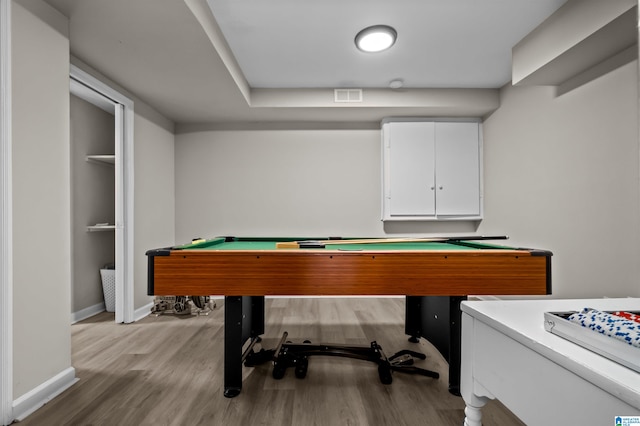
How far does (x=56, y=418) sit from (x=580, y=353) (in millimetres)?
2291

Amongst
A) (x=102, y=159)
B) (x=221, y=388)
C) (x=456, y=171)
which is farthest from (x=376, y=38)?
(x=102, y=159)

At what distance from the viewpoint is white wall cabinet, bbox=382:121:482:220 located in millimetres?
4031

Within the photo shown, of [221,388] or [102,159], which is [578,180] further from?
[102,159]

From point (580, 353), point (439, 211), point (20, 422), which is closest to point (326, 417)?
point (580, 353)

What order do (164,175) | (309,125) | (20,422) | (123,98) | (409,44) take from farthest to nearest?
(309,125), (164,175), (123,98), (409,44), (20,422)

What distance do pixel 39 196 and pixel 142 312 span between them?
197cm

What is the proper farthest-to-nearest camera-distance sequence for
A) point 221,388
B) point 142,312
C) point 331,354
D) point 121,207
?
1. point 142,312
2. point 121,207
3. point 331,354
4. point 221,388

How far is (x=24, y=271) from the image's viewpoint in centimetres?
170

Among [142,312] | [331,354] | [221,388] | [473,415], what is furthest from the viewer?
[142,312]

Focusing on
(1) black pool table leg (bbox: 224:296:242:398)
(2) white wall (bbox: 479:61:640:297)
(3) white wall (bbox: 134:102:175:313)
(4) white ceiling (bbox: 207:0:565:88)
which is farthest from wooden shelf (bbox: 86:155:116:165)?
(2) white wall (bbox: 479:61:640:297)

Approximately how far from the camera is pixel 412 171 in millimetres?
4035

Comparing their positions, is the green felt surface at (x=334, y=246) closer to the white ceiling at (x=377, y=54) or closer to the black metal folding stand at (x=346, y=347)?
the black metal folding stand at (x=346, y=347)

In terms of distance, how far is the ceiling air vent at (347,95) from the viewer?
3.63 m

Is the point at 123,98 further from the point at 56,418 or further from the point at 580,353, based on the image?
the point at 580,353
